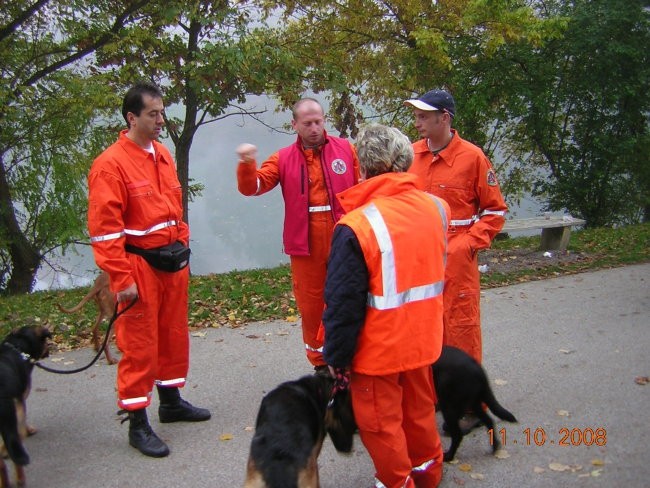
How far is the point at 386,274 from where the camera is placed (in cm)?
277

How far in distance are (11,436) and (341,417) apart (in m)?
1.87

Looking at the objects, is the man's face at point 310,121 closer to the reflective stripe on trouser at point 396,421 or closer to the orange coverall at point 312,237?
the orange coverall at point 312,237

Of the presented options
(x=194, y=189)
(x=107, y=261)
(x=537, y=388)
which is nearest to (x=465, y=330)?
(x=537, y=388)

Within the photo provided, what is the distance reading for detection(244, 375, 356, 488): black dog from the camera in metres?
2.64

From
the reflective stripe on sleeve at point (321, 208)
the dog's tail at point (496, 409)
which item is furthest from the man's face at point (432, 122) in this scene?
the dog's tail at point (496, 409)

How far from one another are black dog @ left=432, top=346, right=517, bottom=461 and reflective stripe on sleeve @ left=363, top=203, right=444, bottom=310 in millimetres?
942

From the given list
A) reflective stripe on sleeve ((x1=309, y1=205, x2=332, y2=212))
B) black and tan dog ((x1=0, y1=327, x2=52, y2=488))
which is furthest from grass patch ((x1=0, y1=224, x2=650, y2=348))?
reflective stripe on sleeve ((x1=309, y1=205, x2=332, y2=212))

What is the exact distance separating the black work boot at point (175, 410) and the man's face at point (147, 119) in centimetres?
185

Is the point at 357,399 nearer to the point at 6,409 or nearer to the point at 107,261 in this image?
the point at 107,261

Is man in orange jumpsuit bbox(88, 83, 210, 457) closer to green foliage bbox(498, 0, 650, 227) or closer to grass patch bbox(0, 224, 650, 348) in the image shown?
grass patch bbox(0, 224, 650, 348)

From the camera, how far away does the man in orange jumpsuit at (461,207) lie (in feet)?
13.0

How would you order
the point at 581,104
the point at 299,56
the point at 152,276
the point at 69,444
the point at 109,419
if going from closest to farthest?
the point at 152,276, the point at 69,444, the point at 109,419, the point at 299,56, the point at 581,104

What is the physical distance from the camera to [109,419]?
14.8 feet

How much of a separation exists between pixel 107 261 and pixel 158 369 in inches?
41.1
